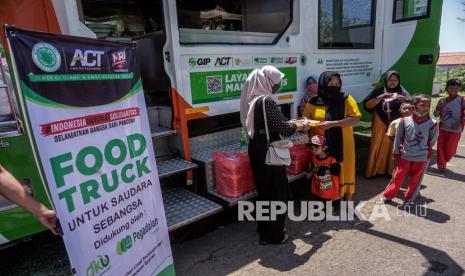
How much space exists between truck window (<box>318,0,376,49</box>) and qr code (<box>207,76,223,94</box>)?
169cm

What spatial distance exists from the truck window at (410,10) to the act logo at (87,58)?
5.02 metres

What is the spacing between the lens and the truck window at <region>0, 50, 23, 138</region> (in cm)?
205

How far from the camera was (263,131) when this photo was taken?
9.11 ft

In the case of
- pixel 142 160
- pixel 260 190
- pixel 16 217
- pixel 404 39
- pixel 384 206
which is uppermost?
pixel 404 39

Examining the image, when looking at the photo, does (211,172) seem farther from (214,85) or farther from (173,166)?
(214,85)

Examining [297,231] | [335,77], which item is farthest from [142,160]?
[335,77]

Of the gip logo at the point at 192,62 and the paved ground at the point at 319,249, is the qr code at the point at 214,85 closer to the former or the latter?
the gip logo at the point at 192,62

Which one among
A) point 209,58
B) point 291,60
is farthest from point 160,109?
point 291,60

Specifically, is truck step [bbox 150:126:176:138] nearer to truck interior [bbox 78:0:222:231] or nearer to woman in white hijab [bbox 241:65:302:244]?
truck interior [bbox 78:0:222:231]

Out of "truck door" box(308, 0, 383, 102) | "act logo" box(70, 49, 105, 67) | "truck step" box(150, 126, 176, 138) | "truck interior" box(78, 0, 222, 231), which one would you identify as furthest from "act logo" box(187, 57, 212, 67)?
"truck door" box(308, 0, 383, 102)

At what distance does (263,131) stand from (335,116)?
3.17 ft

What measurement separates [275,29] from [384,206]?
2.71 metres

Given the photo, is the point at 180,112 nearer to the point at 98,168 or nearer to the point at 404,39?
the point at 98,168

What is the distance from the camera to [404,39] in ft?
16.9
